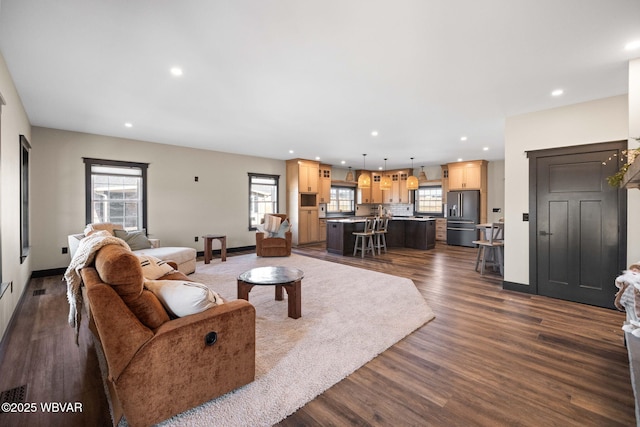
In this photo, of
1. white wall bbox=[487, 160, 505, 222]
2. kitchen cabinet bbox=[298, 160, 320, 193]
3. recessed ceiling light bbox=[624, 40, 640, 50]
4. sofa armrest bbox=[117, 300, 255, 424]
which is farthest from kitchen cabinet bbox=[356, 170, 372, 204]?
sofa armrest bbox=[117, 300, 255, 424]

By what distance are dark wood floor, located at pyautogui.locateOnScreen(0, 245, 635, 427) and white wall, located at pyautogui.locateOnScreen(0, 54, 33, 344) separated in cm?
34

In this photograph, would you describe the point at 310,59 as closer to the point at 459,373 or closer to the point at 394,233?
the point at 459,373

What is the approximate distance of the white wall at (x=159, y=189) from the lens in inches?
194

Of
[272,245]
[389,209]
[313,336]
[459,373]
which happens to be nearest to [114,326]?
[313,336]

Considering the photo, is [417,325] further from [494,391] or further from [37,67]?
[37,67]

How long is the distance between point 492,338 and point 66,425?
326 cm

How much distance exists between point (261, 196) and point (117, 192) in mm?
3487

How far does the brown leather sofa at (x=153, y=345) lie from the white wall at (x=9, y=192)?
188 centimetres

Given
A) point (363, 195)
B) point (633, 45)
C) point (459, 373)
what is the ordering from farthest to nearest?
1. point (363, 195)
2. point (633, 45)
3. point (459, 373)

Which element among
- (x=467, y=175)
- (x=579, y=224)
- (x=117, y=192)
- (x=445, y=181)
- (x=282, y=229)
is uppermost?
(x=467, y=175)

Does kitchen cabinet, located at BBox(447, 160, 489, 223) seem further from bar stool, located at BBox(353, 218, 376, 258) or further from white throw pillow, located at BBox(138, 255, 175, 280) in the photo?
white throw pillow, located at BBox(138, 255, 175, 280)

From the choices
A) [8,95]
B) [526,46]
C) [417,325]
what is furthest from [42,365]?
[526,46]

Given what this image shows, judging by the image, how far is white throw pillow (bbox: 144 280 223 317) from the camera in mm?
1738

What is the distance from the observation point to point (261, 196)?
826cm
